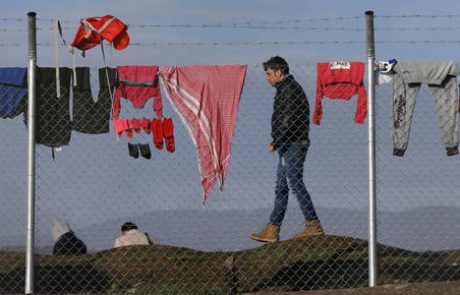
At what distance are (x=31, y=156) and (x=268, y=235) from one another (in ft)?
7.98

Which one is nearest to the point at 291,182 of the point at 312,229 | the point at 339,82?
the point at 312,229

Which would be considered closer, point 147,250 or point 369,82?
point 369,82

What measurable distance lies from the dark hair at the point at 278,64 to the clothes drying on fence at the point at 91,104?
1.61 m

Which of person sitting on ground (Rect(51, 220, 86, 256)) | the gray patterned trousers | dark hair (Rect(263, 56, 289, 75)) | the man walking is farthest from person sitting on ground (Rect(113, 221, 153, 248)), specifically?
the gray patterned trousers

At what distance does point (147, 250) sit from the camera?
357 inches

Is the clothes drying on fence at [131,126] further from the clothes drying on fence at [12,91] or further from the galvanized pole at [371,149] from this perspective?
the galvanized pole at [371,149]

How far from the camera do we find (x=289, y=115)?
28.5ft

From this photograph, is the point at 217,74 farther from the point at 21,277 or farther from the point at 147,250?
the point at 21,277

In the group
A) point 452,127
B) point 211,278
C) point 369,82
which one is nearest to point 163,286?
point 211,278

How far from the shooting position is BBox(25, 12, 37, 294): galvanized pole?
8.34 m

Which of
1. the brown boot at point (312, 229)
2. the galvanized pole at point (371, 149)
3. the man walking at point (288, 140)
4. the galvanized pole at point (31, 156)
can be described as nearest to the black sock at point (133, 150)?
the galvanized pole at point (31, 156)

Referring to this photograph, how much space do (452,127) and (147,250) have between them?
339 centimetres

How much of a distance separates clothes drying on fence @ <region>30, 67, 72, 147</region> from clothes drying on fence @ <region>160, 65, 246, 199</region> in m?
1.02

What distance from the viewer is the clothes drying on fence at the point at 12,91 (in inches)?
355
